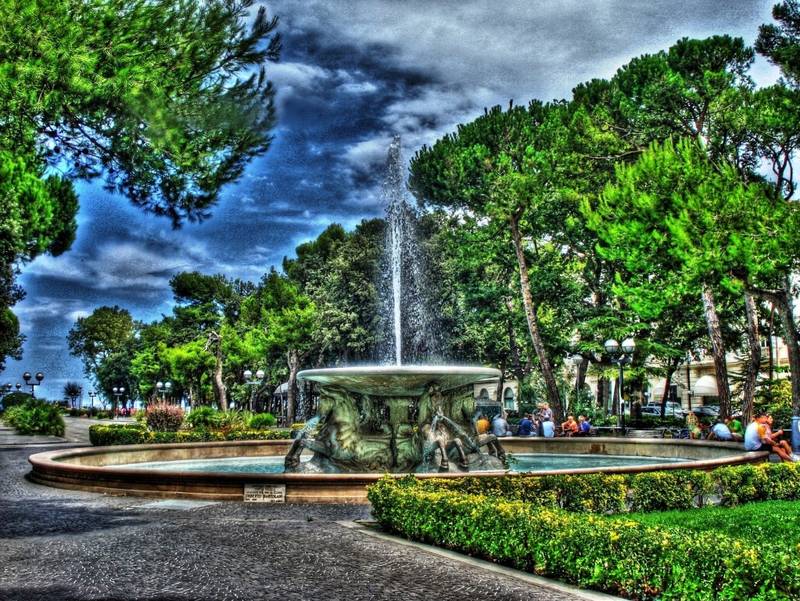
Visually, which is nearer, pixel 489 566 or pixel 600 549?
pixel 600 549

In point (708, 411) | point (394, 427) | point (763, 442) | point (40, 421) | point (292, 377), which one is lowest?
point (708, 411)

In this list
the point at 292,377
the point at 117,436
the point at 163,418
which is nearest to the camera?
the point at 117,436

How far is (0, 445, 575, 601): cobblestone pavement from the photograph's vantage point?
513cm

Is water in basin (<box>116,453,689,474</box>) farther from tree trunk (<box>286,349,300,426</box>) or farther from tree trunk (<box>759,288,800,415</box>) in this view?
tree trunk (<box>286,349,300,426</box>)

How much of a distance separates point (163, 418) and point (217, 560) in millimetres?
21342

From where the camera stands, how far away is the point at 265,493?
959 cm

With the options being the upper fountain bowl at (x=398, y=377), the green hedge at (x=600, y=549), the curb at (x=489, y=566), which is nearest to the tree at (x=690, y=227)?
the upper fountain bowl at (x=398, y=377)

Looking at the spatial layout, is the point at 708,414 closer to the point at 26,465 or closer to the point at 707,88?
the point at 707,88

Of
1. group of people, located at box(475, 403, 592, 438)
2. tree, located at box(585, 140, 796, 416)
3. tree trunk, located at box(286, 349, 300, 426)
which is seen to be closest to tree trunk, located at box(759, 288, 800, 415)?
tree, located at box(585, 140, 796, 416)

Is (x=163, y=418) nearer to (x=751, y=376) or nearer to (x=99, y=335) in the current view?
(x=751, y=376)

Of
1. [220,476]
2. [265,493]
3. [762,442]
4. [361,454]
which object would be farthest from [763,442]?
[220,476]

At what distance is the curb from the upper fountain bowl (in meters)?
3.54

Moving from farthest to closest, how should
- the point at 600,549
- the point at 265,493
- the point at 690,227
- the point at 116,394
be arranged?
the point at 116,394 < the point at 690,227 < the point at 265,493 < the point at 600,549

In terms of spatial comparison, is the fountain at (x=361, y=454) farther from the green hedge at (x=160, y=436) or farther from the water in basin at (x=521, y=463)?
the green hedge at (x=160, y=436)
